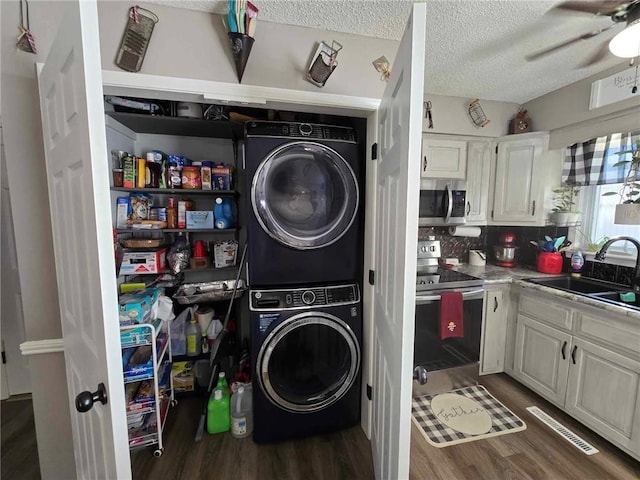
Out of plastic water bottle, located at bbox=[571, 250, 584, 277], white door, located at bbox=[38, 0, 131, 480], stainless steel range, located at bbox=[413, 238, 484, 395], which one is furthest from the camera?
plastic water bottle, located at bbox=[571, 250, 584, 277]

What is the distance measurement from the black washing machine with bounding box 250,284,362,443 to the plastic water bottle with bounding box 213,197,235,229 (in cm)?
76

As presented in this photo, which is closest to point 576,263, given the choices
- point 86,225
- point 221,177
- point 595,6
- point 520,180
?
point 520,180

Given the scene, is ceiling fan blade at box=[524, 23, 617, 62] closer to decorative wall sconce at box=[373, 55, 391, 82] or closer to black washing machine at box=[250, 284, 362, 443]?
decorative wall sconce at box=[373, 55, 391, 82]

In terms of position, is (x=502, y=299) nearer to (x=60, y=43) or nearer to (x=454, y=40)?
(x=454, y=40)

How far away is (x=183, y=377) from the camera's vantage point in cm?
212

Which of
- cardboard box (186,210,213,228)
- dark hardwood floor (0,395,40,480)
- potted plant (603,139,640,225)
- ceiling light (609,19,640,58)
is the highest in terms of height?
ceiling light (609,19,640,58)

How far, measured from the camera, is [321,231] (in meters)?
1.67

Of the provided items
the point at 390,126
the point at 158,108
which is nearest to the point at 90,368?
the point at 390,126

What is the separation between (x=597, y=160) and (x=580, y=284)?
101cm

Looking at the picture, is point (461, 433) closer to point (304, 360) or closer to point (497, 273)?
point (304, 360)

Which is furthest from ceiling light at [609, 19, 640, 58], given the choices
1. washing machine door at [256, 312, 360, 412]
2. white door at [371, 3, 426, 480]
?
washing machine door at [256, 312, 360, 412]

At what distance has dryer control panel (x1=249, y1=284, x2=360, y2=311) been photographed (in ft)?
5.23

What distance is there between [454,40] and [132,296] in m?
2.41

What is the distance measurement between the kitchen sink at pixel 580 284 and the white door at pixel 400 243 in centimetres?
175
